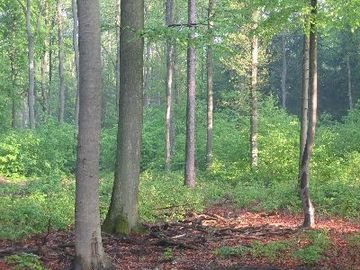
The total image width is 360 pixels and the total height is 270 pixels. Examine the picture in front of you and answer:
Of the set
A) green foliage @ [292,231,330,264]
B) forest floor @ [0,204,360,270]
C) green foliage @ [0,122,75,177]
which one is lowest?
forest floor @ [0,204,360,270]

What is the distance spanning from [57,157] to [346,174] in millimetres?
15448

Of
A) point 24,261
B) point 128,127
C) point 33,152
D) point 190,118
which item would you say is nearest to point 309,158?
point 128,127

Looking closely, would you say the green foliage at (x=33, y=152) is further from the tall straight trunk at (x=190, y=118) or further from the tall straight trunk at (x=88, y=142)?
the tall straight trunk at (x=88, y=142)

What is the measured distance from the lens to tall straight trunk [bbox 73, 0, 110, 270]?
7.36m

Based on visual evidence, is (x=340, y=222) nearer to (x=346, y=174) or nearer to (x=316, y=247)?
(x=316, y=247)

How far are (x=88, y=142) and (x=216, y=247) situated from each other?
151 inches

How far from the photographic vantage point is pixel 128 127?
10.3 meters

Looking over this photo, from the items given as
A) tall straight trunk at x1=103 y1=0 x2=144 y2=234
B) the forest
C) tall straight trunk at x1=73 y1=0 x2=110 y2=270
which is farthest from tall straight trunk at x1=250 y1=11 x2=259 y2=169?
tall straight trunk at x1=73 y1=0 x2=110 y2=270

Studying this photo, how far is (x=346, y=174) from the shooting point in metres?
17.8

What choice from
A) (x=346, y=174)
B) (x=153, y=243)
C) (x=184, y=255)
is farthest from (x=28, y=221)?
(x=346, y=174)

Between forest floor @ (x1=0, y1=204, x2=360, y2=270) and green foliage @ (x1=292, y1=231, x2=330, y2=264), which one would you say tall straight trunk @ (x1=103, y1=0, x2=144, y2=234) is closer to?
forest floor @ (x1=0, y1=204, x2=360, y2=270)

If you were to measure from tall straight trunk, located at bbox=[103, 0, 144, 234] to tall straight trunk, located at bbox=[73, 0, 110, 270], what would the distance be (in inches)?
107

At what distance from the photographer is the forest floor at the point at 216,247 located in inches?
327

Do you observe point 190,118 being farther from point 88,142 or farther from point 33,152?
point 88,142
